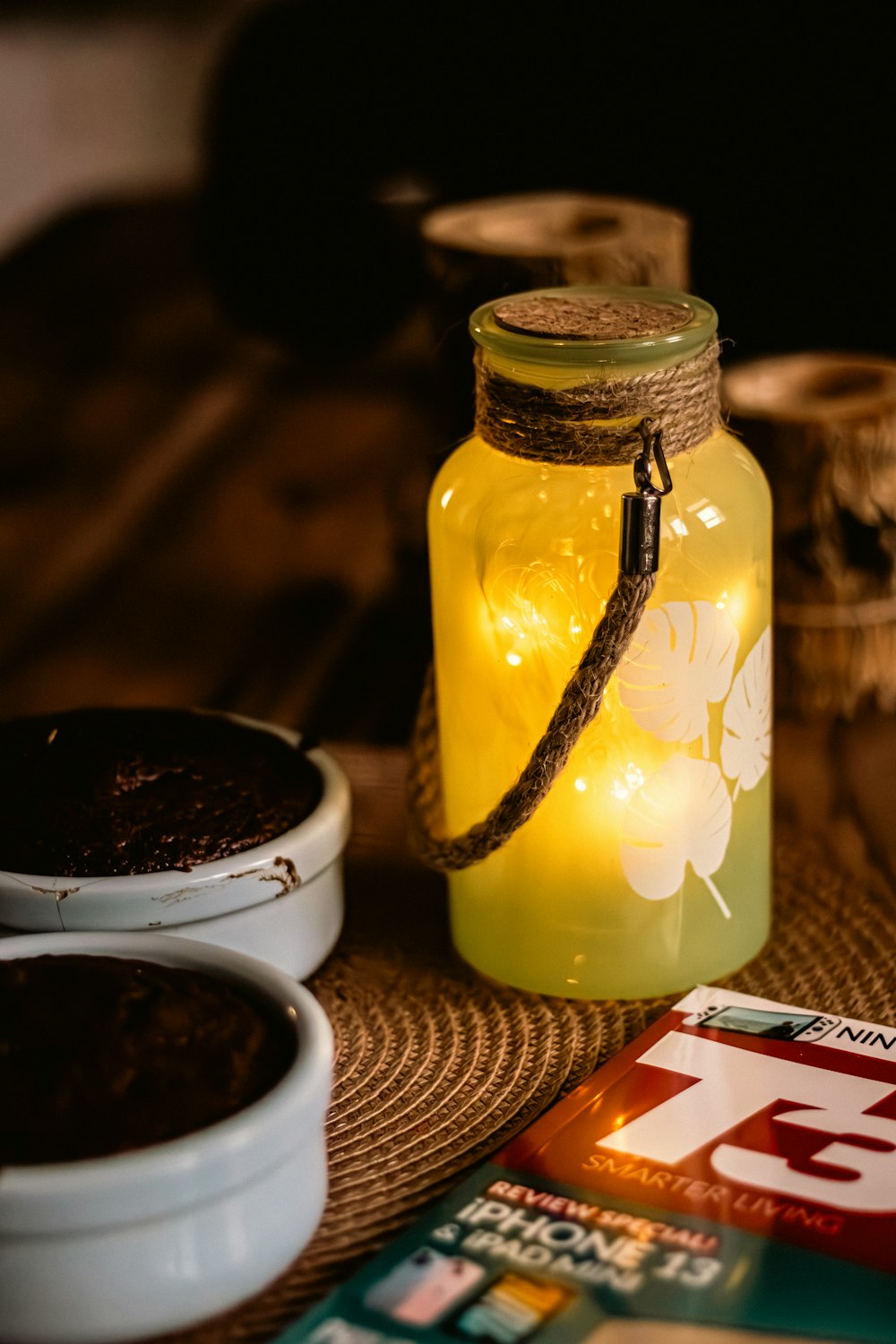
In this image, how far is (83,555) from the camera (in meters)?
1.37

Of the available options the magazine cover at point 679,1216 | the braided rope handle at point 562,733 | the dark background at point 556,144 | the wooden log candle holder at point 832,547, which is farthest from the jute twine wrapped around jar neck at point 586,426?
the dark background at point 556,144

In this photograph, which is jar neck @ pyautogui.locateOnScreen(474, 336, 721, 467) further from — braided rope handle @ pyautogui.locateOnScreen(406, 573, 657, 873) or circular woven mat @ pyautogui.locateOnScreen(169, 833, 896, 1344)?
circular woven mat @ pyautogui.locateOnScreen(169, 833, 896, 1344)

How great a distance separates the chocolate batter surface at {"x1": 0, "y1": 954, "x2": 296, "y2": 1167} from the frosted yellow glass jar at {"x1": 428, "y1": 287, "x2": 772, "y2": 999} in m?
0.18

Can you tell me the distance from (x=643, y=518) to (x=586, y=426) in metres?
0.05

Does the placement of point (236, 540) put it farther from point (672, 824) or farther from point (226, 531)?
point (672, 824)

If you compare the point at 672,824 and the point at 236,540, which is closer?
the point at 672,824

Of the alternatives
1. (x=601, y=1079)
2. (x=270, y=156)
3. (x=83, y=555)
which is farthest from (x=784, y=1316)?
(x=270, y=156)

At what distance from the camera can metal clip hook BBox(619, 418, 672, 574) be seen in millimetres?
626

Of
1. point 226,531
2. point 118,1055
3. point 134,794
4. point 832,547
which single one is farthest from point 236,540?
point 118,1055

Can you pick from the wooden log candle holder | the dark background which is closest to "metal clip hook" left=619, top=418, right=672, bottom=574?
the wooden log candle holder

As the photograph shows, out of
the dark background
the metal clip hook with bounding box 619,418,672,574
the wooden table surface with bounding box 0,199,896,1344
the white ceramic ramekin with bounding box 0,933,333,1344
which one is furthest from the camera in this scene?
the dark background

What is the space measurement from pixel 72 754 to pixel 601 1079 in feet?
0.88

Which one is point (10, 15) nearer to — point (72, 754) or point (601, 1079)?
point (72, 754)

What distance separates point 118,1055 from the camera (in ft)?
1.76
